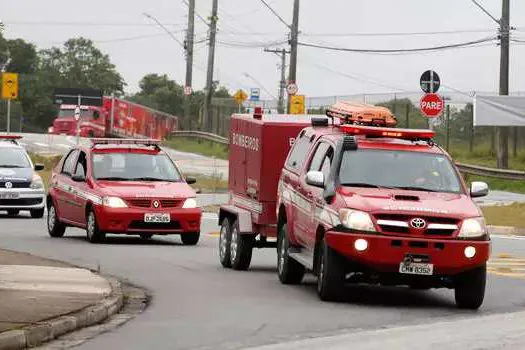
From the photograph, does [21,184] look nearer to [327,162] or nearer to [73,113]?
[327,162]

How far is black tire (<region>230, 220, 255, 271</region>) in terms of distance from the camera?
65.2 feet

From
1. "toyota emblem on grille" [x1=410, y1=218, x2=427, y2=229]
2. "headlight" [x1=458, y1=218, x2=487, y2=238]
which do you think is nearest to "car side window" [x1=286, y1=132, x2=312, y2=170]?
"toyota emblem on grille" [x1=410, y1=218, x2=427, y2=229]

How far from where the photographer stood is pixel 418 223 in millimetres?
15297

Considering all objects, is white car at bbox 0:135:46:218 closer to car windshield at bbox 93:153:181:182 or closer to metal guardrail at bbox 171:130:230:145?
car windshield at bbox 93:153:181:182

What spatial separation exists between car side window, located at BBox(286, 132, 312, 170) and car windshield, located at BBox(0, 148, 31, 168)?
13852 millimetres

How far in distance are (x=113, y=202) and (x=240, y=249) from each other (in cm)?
469

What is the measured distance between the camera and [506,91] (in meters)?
51.0

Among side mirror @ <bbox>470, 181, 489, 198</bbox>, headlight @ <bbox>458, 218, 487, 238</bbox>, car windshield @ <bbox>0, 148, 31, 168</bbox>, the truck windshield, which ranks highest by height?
the truck windshield

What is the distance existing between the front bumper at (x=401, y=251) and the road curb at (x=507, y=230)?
15.5 meters

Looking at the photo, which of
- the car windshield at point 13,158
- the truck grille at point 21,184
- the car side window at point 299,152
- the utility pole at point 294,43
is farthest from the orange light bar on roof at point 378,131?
the utility pole at point 294,43

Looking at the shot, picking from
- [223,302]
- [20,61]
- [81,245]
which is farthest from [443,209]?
[20,61]

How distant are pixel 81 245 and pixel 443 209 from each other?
10.0 meters

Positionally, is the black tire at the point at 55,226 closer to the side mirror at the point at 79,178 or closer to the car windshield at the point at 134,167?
the side mirror at the point at 79,178

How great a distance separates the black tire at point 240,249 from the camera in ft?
65.2
